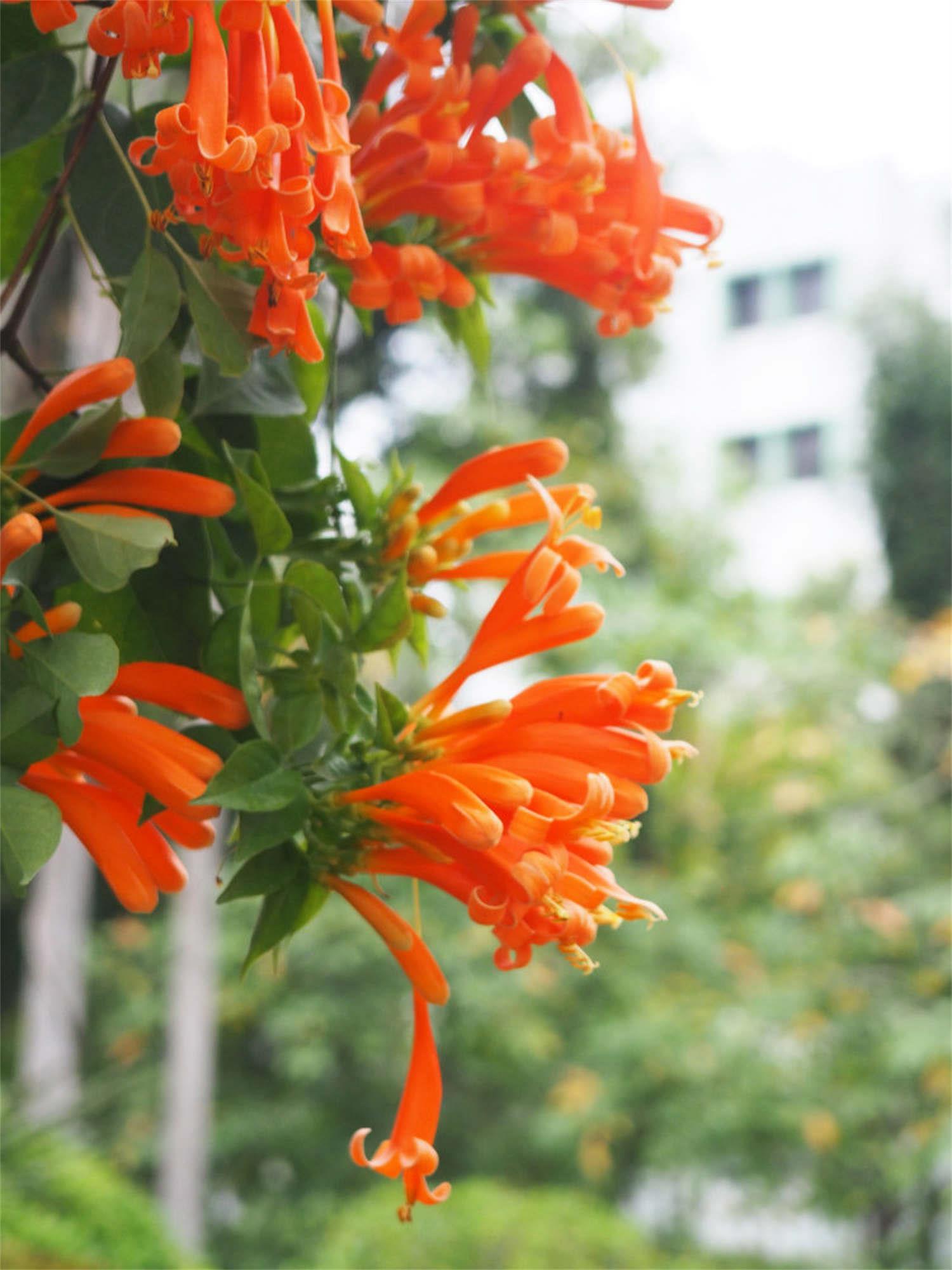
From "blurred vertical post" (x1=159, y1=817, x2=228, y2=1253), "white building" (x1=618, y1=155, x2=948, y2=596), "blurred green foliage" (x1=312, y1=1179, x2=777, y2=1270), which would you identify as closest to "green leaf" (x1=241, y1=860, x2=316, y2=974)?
"blurred green foliage" (x1=312, y1=1179, x2=777, y2=1270)

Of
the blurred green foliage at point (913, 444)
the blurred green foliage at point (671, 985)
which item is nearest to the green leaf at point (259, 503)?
the blurred green foliage at point (671, 985)

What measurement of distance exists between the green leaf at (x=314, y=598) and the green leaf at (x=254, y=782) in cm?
5

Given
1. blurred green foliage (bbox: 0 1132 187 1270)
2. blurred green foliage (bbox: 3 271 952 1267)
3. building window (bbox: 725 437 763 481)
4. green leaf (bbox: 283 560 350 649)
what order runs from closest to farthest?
green leaf (bbox: 283 560 350 649) → blurred green foliage (bbox: 0 1132 187 1270) → blurred green foliage (bbox: 3 271 952 1267) → building window (bbox: 725 437 763 481)

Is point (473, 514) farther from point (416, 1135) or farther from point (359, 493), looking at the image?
point (416, 1135)

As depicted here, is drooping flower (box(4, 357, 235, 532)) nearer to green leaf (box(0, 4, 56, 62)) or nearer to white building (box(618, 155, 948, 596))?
green leaf (box(0, 4, 56, 62))

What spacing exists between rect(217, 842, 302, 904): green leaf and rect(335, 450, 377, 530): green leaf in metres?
0.14

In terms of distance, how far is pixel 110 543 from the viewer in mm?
356

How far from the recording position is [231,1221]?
5375 mm

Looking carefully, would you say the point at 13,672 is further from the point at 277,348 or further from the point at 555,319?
the point at 555,319

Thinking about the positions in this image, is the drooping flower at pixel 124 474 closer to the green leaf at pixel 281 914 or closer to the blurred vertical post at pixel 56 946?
the green leaf at pixel 281 914

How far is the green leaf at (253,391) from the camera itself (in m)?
0.40

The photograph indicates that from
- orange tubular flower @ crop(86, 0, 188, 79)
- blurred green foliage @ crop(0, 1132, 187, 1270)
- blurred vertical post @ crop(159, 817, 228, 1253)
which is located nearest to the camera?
orange tubular flower @ crop(86, 0, 188, 79)

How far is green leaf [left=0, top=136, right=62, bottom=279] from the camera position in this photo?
0.47m

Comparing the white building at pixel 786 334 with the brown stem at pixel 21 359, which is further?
the white building at pixel 786 334
